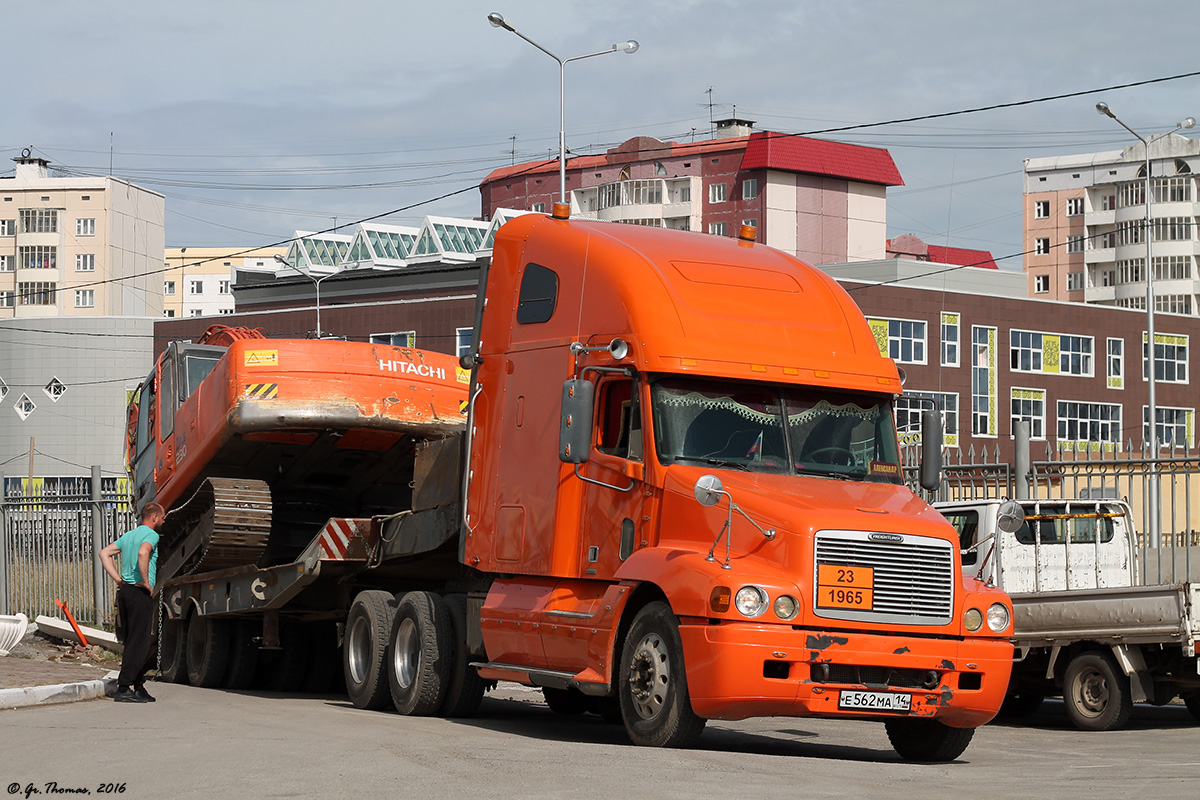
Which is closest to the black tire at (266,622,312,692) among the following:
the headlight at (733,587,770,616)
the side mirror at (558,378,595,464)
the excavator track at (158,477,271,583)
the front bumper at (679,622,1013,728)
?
the excavator track at (158,477,271,583)

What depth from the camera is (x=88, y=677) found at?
1584 cm

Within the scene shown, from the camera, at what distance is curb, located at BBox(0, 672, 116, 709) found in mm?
13383

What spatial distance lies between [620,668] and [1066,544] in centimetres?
667

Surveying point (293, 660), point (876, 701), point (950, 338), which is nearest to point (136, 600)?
point (293, 660)

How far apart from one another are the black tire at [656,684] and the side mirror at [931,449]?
2.71 metres

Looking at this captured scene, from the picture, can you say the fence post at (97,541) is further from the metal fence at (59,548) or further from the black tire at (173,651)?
the black tire at (173,651)

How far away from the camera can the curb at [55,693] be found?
1338 centimetres

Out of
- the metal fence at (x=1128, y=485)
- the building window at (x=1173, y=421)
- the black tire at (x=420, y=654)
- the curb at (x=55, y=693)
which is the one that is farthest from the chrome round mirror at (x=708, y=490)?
the building window at (x=1173, y=421)

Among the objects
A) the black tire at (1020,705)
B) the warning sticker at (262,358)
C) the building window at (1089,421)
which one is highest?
the building window at (1089,421)

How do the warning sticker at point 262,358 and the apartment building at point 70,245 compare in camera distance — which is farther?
the apartment building at point 70,245

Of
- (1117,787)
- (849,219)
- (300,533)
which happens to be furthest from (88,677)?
(849,219)

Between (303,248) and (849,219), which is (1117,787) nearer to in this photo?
(303,248)

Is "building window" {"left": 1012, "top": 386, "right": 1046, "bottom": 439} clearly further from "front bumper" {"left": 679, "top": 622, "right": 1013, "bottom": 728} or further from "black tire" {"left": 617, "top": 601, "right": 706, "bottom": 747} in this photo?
"black tire" {"left": 617, "top": 601, "right": 706, "bottom": 747}

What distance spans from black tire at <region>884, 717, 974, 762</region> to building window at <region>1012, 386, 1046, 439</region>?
6726 centimetres
